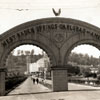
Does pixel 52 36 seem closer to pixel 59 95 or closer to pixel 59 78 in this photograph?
pixel 59 78

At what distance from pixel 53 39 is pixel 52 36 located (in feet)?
1.41

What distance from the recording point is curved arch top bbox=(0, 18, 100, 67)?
28.2 m

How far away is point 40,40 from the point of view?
28.7m

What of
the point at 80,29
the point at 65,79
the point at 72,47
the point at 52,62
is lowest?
the point at 65,79

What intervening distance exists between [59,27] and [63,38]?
1580 mm

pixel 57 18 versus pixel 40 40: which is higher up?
pixel 57 18

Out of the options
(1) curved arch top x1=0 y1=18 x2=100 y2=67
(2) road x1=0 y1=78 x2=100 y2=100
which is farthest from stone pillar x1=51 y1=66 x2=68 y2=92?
(2) road x1=0 y1=78 x2=100 y2=100

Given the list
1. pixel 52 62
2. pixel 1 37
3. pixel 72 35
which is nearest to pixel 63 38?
pixel 72 35

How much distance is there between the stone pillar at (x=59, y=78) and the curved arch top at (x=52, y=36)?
808mm

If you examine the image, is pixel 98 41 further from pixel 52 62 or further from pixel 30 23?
pixel 30 23

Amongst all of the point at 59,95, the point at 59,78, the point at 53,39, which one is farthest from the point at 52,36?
the point at 59,95

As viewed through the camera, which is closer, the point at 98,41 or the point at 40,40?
the point at 40,40

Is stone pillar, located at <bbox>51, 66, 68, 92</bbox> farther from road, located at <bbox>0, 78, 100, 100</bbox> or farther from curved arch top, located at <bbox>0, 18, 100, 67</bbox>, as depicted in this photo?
road, located at <bbox>0, 78, 100, 100</bbox>

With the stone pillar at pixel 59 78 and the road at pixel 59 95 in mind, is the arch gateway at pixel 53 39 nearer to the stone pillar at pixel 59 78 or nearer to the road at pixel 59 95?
the stone pillar at pixel 59 78
